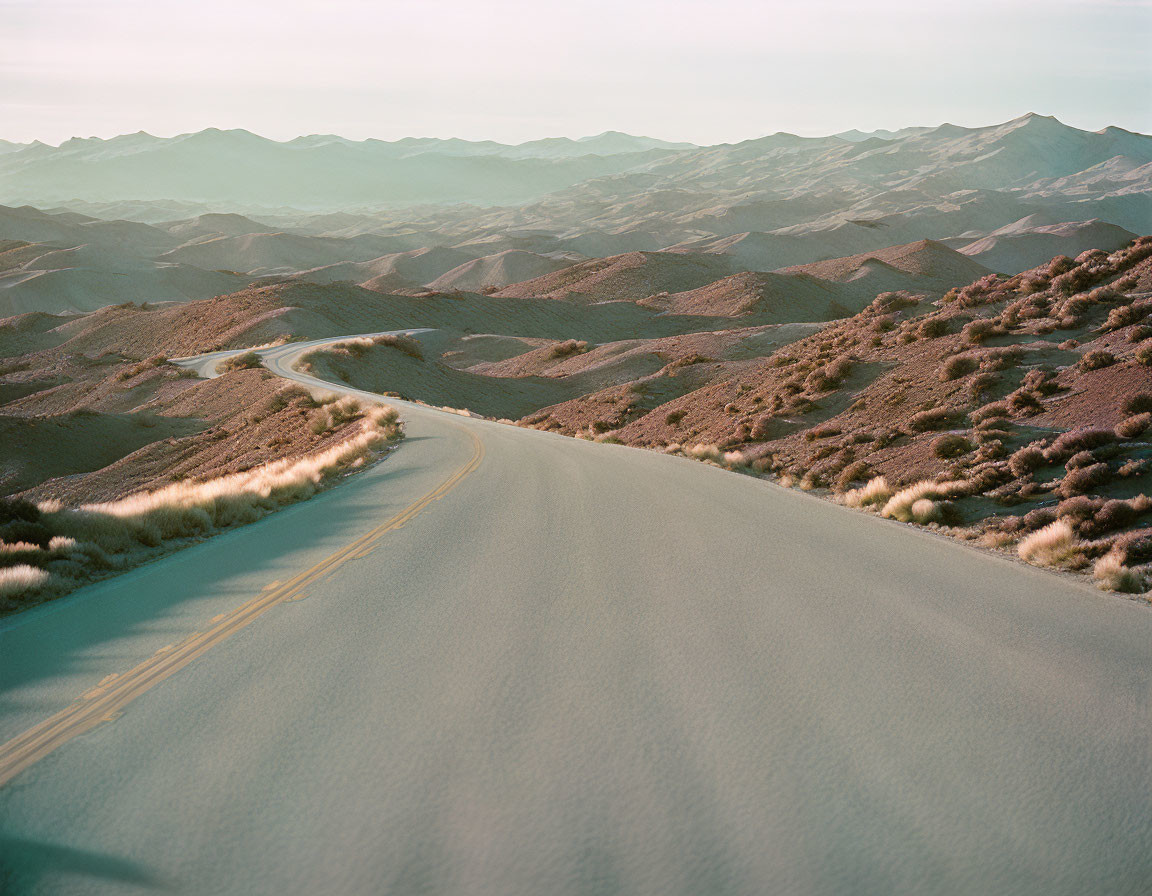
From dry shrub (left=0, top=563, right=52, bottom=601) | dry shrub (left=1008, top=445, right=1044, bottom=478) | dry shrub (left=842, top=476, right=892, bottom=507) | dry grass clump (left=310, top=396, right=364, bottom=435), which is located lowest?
dry grass clump (left=310, top=396, right=364, bottom=435)

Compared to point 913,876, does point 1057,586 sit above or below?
below

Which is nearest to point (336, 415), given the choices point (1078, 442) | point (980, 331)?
point (980, 331)

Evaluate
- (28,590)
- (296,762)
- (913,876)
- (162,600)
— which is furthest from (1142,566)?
(28,590)

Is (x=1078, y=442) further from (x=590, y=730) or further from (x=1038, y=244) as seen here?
(x=1038, y=244)

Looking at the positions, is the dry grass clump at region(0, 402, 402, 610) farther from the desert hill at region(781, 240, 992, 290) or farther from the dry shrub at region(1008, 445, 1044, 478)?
the desert hill at region(781, 240, 992, 290)

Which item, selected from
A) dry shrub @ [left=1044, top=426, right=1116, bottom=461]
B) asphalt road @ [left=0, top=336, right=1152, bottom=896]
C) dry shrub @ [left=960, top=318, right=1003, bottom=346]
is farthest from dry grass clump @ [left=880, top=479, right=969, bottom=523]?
dry shrub @ [left=960, top=318, right=1003, bottom=346]

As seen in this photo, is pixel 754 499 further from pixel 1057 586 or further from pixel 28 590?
pixel 28 590
